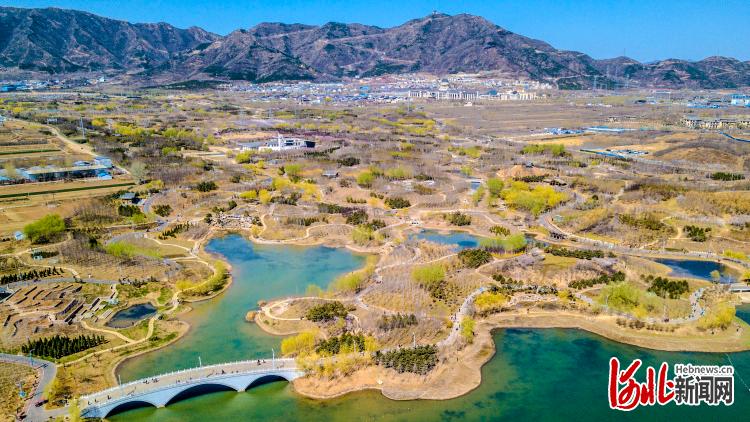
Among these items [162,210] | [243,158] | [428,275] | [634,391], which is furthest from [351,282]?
[243,158]

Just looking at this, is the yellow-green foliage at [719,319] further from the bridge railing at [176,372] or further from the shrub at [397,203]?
the shrub at [397,203]

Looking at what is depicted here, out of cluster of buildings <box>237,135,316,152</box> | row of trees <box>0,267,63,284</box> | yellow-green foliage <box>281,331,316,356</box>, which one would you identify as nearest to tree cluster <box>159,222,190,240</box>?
row of trees <box>0,267,63,284</box>

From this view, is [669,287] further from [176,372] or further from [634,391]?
[176,372]

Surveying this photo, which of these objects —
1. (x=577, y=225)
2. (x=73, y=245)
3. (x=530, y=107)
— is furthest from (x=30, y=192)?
(x=530, y=107)

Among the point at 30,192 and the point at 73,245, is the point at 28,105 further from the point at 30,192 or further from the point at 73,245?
the point at 73,245

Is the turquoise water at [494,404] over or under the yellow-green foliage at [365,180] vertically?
under

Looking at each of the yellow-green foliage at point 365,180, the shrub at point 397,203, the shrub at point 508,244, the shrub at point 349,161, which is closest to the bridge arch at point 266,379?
the shrub at point 508,244
